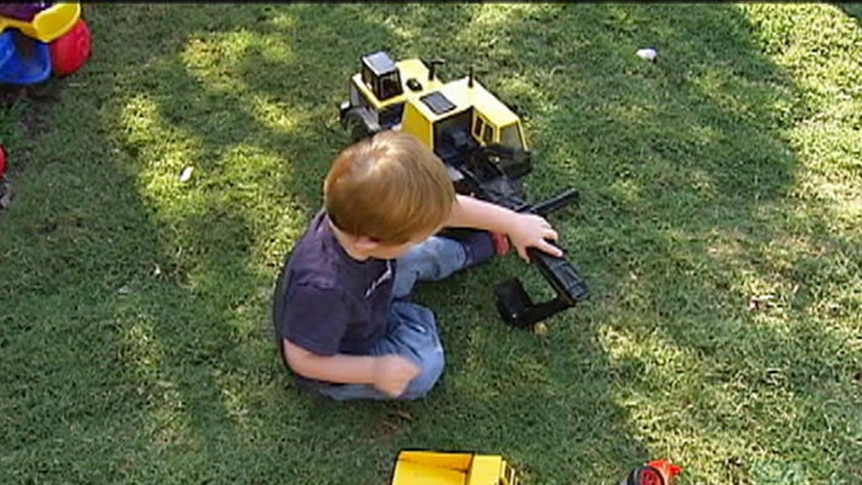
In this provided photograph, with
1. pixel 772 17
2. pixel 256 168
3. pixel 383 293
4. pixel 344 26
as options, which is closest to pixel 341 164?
pixel 383 293

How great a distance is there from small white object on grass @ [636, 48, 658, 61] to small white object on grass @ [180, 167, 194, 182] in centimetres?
114

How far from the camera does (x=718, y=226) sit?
8.27ft

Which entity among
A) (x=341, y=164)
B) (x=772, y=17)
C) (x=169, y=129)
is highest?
(x=341, y=164)

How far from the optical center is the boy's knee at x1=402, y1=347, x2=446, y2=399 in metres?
2.12

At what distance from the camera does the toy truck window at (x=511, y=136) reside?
7.64ft

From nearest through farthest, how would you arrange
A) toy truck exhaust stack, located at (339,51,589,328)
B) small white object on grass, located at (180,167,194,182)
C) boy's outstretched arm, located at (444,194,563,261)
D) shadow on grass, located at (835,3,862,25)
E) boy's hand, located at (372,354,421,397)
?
boy's hand, located at (372,354,421,397)
boy's outstretched arm, located at (444,194,563,261)
toy truck exhaust stack, located at (339,51,589,328)
small white object on grass, located at (180,167,194,182)
shadow on grass, located at (835,3,862,25)

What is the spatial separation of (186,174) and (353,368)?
2.72 feet

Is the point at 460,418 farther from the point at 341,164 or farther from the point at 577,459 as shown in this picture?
the point at 341,164

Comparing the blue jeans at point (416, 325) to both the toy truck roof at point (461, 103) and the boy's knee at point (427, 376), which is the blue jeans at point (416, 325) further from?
the toy truck roof at point (461, 103)

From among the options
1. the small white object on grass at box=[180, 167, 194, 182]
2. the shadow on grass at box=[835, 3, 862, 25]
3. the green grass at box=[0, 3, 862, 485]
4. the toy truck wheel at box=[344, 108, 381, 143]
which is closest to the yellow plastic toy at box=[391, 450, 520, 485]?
the green grass at box=[0, 3, 862, 485]

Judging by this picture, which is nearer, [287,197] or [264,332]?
[264,332]

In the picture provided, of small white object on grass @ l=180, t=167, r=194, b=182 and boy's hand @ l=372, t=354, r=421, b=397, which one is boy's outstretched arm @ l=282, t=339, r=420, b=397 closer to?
boy's hand @ l=372, t=354, r=421, b=397

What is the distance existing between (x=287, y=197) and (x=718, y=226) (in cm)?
91

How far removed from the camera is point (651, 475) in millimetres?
1939
